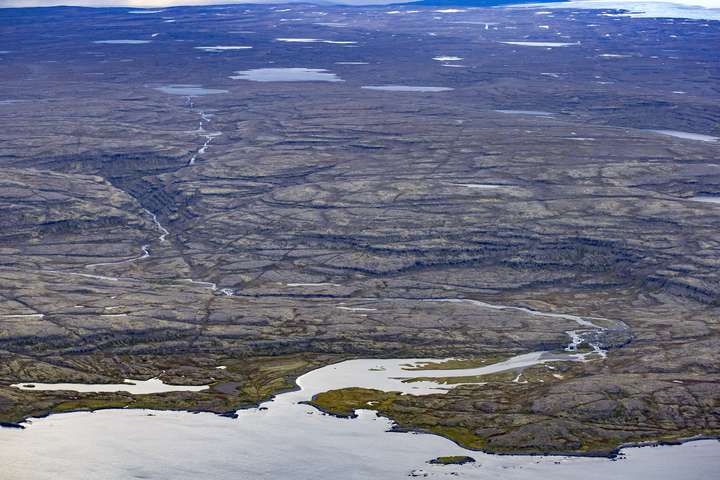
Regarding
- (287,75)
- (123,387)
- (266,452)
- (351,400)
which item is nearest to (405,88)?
(287,75)

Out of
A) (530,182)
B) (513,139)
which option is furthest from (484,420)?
(513,139)

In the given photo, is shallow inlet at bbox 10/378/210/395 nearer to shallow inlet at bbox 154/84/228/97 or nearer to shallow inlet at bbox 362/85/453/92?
shallow inlet at bbox 154/84/228/97

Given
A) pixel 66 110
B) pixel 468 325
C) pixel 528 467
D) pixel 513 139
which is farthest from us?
pixel 66 110

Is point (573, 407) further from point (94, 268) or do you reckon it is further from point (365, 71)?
point (365, 71)

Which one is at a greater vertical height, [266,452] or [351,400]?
[266,452]

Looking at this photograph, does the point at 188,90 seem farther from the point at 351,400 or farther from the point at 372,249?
the point at 351,400

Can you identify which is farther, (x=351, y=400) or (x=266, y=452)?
(x=351, y=400)

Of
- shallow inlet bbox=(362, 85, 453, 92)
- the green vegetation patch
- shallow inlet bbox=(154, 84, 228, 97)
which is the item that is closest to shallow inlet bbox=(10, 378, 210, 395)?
the green vegetation patch
